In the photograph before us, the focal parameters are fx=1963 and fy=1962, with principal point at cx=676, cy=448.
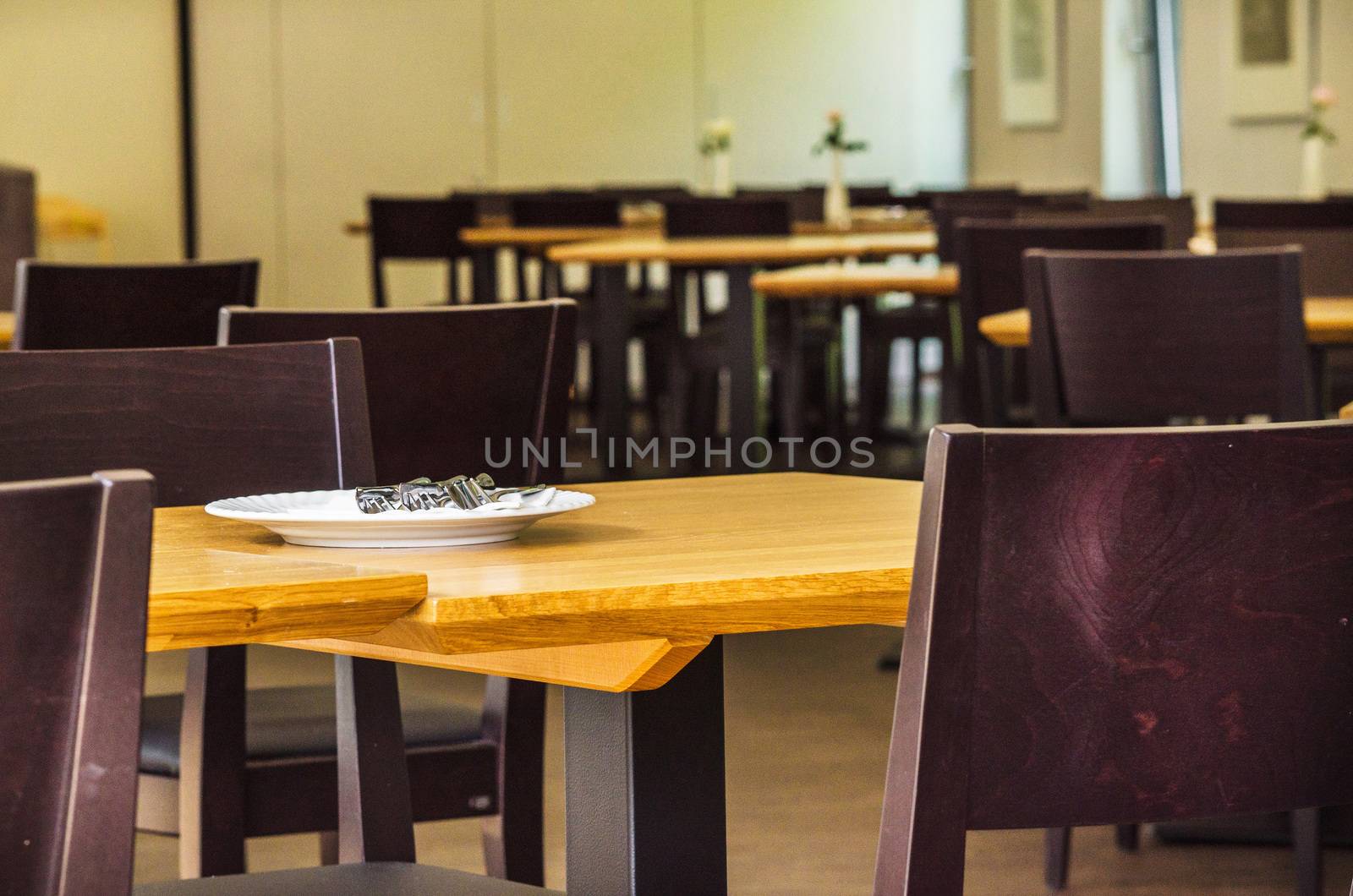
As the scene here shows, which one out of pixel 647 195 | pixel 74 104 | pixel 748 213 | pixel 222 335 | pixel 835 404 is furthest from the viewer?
pixel 74 104

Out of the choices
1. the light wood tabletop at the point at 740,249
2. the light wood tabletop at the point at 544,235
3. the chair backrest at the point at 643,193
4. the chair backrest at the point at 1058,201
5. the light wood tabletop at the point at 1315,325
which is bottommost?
the light wood tabletop at the point at 1315,325

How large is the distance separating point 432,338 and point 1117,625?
114cm

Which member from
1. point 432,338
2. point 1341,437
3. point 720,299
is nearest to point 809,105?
point 720,299

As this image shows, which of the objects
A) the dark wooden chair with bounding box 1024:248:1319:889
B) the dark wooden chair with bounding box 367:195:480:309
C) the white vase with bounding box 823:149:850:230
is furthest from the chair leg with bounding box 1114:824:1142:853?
the dark wooden chair with bounding box 367:195:480:309

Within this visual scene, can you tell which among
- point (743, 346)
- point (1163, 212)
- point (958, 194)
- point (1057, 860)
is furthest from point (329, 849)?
point (958, 194)

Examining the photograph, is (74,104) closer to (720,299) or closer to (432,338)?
(720,299)

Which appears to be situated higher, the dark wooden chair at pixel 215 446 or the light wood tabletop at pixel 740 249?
the light wood tabletop at pixel 740 249

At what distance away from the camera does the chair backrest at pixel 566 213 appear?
6590 mm

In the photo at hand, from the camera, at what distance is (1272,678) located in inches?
36.4

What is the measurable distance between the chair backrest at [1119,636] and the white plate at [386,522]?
0.33 m

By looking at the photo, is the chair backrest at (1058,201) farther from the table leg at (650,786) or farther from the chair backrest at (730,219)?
the table leg at (650,786)

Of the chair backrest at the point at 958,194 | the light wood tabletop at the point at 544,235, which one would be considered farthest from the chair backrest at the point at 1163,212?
the light wood tabletop at the point at 544,235

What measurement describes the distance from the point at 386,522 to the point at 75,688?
38cm

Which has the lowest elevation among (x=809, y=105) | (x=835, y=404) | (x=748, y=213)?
(x=835, y=404)
